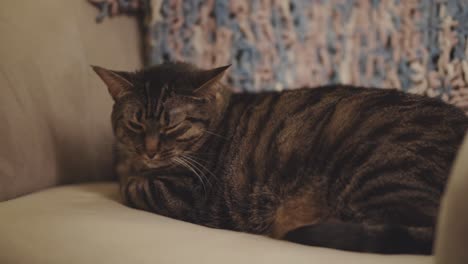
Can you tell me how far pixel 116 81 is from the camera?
4.05 feet

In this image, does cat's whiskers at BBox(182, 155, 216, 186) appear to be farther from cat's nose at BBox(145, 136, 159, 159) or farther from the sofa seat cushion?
the sofa seat cushion

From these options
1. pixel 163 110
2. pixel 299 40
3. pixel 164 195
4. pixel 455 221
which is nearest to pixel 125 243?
pixel 164 195

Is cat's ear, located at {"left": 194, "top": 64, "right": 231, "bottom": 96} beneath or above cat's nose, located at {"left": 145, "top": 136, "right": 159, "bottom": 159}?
above

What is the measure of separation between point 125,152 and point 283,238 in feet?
1.87

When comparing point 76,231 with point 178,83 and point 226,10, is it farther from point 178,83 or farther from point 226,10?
point 226,10

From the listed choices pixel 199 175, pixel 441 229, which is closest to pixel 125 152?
pixel 199 175

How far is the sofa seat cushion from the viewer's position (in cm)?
79

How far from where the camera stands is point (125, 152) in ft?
4.42

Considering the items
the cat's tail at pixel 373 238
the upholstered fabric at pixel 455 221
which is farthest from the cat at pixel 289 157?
the upholstered fabric at pixel 455 221

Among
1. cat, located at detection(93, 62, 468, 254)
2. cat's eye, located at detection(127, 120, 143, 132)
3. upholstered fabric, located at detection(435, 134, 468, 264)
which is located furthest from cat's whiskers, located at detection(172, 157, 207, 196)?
upholstered fabric, located at detection(435, 134, 468, 264)

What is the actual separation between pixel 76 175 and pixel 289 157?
2.00 ft

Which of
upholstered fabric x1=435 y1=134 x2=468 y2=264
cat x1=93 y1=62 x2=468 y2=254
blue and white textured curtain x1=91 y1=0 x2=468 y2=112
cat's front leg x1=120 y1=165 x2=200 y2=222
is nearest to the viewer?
upholstered fabric x1=435 y1=134 x2=468 y2=264

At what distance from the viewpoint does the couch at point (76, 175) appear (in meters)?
0.80

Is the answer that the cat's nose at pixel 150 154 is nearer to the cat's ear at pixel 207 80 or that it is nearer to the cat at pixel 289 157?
the cat at pixel 289 157
